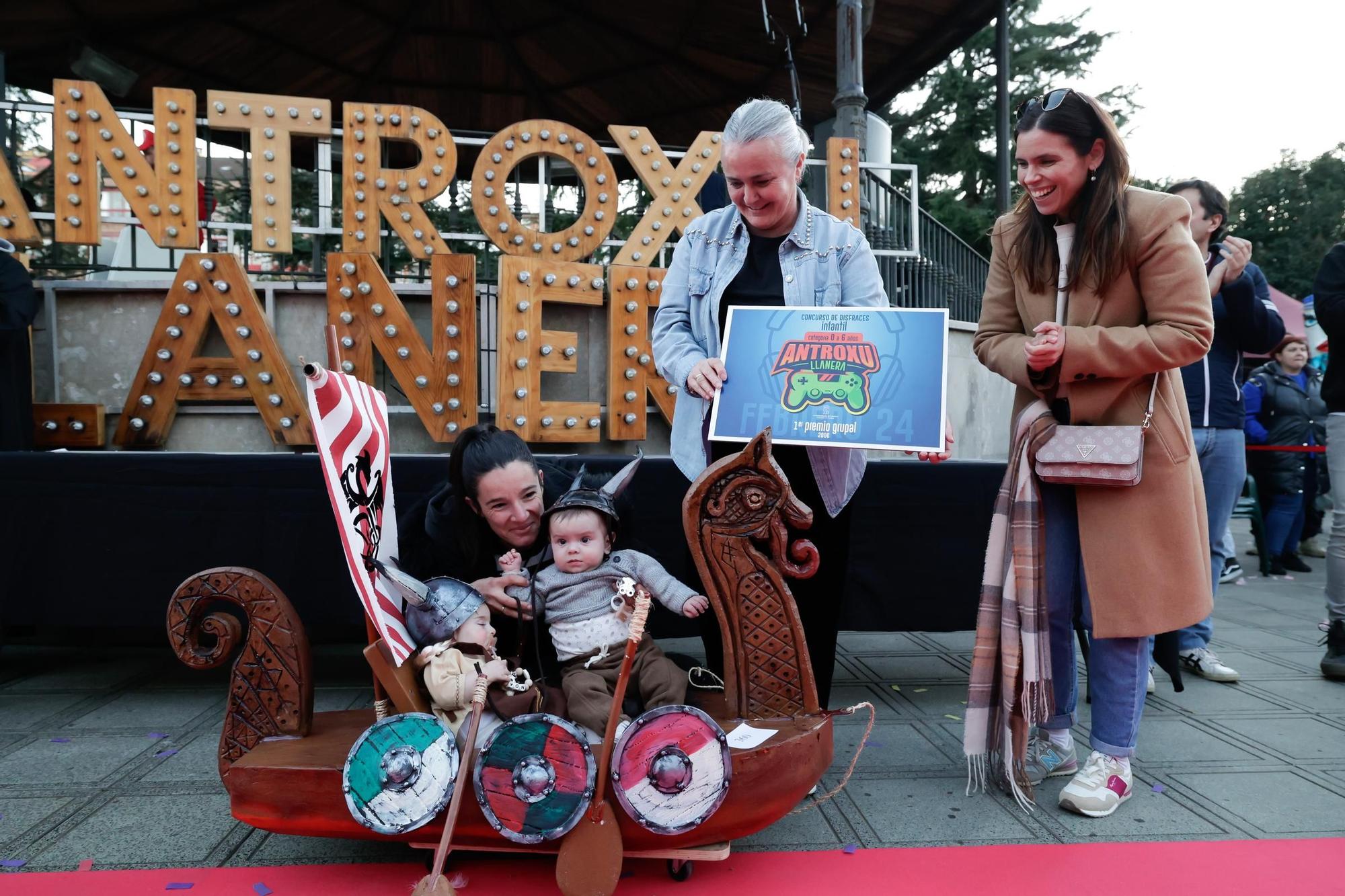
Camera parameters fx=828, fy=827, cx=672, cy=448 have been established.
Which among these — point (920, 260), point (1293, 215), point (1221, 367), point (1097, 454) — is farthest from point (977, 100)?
point (1097, 454)

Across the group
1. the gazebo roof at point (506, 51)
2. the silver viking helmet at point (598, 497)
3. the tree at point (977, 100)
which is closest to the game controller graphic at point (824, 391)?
the silver viking helmet at point (598, 497)

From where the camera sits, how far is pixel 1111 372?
225 cm

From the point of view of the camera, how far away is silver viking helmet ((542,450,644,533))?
7.36 feet

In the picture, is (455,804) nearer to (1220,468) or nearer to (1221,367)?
(1220,468)

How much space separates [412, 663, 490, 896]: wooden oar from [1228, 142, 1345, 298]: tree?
25113 millimetres

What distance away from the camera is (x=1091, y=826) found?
7.59ft

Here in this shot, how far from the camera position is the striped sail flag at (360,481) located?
1868mm

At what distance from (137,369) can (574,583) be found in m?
3.82

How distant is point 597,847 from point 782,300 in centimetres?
149

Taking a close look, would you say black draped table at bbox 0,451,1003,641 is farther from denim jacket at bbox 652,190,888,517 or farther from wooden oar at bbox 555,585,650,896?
wooden oar at bbox 555,585,650,896

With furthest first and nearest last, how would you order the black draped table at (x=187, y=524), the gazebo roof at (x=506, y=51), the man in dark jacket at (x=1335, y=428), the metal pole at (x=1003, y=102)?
the metal pole at (x=1003, y=102) < the gazebo roof at (x=506, y=51) < the man in dark jacket at (x=1335, y=428) < the black draped table at (x=187, y=524)

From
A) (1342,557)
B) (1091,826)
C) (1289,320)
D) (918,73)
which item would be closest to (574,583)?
(1091,826)

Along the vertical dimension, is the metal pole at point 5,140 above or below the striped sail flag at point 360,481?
above

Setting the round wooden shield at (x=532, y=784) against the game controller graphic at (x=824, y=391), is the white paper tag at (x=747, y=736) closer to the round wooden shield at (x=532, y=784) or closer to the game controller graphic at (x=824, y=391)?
the round wooden shield at (x=532, y=784)
